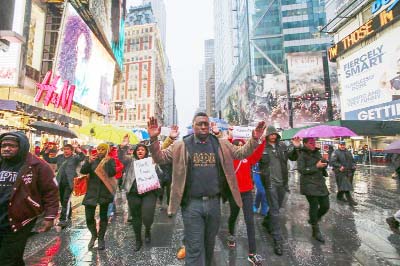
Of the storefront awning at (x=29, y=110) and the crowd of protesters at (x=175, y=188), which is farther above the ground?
the storefront awning at (x=29, y=110)

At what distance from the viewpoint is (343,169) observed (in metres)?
8.18

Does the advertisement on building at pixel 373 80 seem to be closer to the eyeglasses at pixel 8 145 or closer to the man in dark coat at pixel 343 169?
the man in dark coat at pixel 343 169

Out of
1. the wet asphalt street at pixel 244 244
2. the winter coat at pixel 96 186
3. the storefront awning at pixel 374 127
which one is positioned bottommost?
the wet asphalt street at pixel 244 244

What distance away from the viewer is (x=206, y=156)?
302cm

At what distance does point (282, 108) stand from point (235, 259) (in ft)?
172

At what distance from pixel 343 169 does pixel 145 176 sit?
21.4 feet

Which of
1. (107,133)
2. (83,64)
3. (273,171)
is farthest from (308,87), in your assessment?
(273,171)

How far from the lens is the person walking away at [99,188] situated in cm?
461

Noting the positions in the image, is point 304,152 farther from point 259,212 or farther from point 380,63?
point 380,63

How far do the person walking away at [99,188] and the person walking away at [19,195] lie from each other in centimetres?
183

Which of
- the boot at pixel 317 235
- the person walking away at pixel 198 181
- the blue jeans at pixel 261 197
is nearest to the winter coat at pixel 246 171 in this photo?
the person walking away at pixel 198 181

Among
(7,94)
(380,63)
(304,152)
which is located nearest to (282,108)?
(380,63)

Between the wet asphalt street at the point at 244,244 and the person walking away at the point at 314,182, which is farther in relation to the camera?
the person walking away at the point at 314,182

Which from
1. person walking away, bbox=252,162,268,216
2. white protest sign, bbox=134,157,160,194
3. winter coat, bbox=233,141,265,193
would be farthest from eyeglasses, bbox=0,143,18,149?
person walking away, bbox=252,162,268,216
